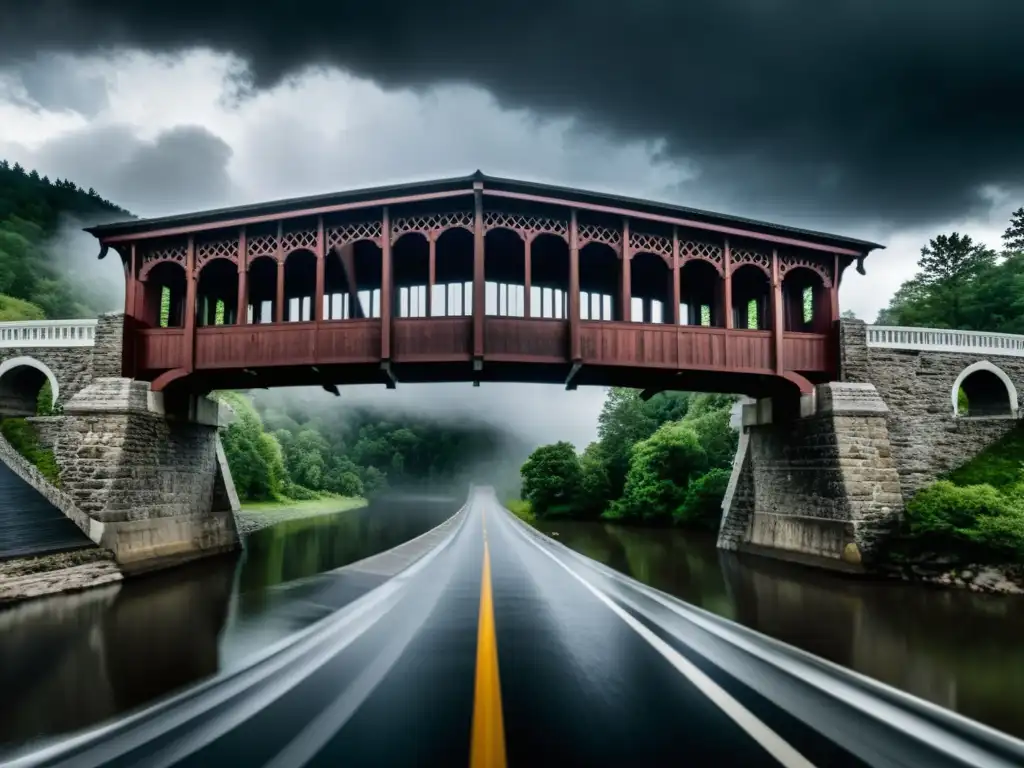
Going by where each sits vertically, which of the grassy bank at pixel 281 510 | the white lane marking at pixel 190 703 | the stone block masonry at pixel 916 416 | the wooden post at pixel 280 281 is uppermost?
the wooden post at pixel 280 281

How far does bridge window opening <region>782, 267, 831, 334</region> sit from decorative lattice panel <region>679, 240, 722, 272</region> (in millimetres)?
2817

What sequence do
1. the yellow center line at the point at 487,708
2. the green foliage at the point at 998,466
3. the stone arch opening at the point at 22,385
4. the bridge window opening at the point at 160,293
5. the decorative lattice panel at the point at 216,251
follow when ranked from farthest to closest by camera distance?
the bridge window opening at the point at 160,293, the stone arch opening at the point at 22,385, the decorative lattice panel at the point at 216,251, the green foliage at the point at 998,466, the yellow center line at the point at 487,708

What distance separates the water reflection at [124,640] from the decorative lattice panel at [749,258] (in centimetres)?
1567

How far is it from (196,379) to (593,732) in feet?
62.3

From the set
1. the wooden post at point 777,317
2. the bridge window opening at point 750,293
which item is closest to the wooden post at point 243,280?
the bridge window opening at point 750,293

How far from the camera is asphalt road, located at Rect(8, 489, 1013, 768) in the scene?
459 cm

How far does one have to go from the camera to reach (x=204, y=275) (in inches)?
895

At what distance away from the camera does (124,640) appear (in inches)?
359

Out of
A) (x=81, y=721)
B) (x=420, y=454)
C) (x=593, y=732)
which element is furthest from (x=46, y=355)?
(x=420, y=454)

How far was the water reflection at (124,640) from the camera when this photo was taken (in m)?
6.11

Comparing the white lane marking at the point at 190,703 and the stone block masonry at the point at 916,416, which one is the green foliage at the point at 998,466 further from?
the white lane marking at the point at 190,703

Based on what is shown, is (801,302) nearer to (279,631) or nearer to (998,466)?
(998,466)

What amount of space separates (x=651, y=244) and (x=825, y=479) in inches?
348

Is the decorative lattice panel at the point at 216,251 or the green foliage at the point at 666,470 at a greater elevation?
the decorative lattice panel at the point at 216,251
